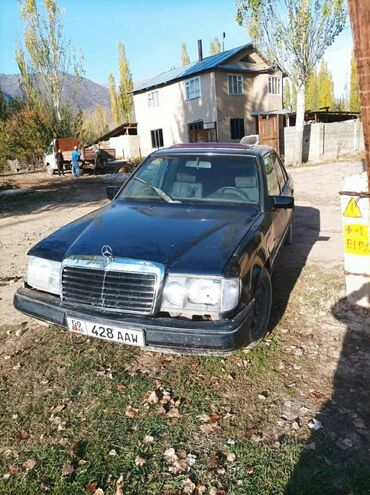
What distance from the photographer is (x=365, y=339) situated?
358 centimetres

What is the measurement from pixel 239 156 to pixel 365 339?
2300 millimetres

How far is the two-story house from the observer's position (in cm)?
2636

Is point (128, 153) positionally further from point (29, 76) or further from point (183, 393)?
point (183, 393)

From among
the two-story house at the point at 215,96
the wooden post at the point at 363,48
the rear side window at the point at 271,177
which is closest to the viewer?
the wooden post at the point at 363,48

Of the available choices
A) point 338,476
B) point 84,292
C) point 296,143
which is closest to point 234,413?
point 338,476

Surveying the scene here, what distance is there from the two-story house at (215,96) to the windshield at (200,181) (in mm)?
20738

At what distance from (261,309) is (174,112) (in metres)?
29.0

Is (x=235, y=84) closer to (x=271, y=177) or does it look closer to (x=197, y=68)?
(x=197, y=68)

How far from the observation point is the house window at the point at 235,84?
26981 mm

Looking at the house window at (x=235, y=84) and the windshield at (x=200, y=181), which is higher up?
the house window at (x=235, y=84)

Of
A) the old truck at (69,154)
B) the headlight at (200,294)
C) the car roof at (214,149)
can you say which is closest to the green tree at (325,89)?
the old truck at (69,154)

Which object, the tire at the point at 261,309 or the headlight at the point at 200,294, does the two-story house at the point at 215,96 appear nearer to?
the tire at the point at 261,309

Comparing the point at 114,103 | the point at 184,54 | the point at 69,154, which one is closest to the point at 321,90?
the point at 184,54

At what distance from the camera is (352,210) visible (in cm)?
376
